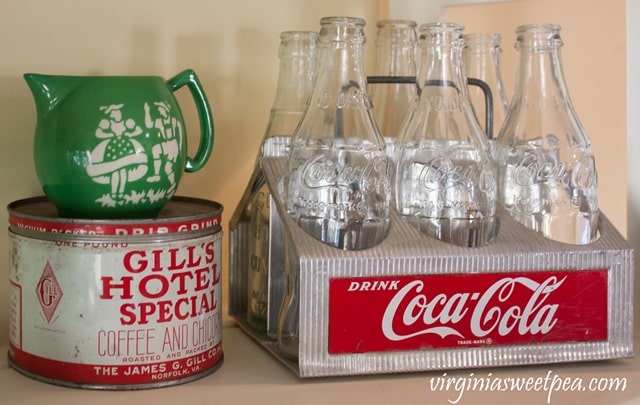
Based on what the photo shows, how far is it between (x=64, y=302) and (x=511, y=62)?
77 centimetres

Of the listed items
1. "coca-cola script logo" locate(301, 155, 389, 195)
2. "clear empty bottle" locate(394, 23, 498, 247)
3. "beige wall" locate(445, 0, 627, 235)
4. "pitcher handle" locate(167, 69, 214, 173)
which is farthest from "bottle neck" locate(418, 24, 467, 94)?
"beige wall" locate(445, 0, 627, 235)

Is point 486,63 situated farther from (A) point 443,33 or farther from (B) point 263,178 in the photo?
(B) point 263,178

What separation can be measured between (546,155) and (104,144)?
1.53ft

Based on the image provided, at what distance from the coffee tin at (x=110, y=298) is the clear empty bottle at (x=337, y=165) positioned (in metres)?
0.09

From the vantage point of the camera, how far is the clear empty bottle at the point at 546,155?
3.13 ft

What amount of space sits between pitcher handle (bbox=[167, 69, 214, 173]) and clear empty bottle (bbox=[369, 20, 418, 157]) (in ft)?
0.80

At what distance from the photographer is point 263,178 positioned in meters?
0.96

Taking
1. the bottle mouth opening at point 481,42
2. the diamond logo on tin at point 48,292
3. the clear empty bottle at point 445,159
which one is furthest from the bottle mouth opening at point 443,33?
the diamond logo on tin at point 48,292

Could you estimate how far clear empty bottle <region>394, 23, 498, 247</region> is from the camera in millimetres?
909

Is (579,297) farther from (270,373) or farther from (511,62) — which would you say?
(511,62)

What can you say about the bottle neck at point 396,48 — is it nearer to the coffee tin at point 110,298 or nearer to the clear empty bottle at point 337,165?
the clear empty bottle at point 337,165

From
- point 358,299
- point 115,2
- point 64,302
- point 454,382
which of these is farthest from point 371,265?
point 115,2

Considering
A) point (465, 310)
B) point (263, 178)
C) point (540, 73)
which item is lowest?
point (465, 310)

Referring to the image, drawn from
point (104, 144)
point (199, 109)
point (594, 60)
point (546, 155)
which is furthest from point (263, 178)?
point (594, 60)
